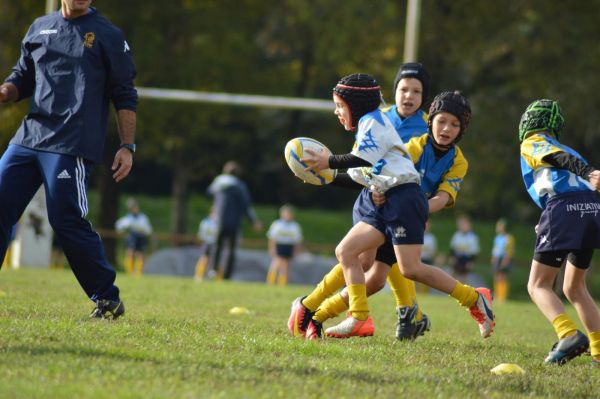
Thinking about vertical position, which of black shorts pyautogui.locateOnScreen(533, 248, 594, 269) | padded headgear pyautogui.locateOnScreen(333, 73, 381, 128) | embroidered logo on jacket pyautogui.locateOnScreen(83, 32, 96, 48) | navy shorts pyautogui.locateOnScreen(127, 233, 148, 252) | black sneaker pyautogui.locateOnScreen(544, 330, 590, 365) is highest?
embroidered logo on jacket pyautogui.locateOnScreen(83, 32, 96, 48)

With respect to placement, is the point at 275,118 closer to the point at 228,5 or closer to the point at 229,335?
the point at 228,5

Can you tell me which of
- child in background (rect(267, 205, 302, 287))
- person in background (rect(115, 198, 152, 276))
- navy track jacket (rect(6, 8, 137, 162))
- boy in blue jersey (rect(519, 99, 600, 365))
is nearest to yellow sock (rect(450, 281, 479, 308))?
boy in blue jersey (rect(519, 99, 600, 365))

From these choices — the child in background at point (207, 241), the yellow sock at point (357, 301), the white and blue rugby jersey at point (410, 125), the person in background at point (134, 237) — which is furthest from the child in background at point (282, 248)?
the yellow sock at point (357, 301)

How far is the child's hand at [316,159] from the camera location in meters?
5.99

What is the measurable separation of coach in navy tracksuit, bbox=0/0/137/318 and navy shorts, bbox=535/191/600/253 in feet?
8.99

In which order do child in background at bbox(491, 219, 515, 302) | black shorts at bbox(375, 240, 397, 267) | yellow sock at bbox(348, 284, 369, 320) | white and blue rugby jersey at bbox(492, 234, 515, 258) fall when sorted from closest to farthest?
yellow sock at bbox(348, 284, 369, 320)
black shorts at bbox(375, 240, 397, 267)
child in background at bbox(491, 219, 515, 302)
white and blue rugby jersey at bbox(492, 234, 515, 258)

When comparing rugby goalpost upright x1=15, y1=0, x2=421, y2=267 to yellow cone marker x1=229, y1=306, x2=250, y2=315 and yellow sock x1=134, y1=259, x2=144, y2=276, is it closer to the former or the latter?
yellow sock x1=134, y1=259, x2=144, y2=276

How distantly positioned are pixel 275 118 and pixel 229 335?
115 feet

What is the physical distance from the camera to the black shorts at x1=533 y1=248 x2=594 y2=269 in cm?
612

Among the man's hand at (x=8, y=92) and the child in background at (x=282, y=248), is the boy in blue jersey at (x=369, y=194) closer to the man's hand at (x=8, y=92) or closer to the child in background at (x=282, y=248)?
the man's hand at (x=8, y=92)

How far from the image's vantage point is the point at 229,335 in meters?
6.14

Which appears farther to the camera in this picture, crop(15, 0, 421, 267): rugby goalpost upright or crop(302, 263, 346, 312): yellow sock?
crop(15, 0, 421, 267): rugby goalpost upright

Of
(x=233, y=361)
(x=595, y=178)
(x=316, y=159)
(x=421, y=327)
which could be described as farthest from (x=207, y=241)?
(x=233, y=361)

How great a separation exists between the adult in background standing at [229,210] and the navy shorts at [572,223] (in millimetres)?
12290
